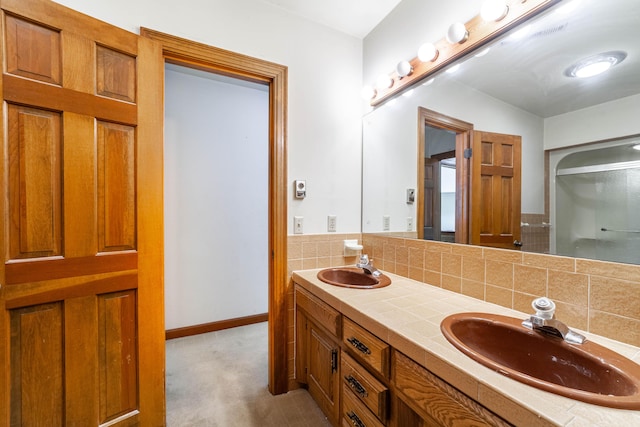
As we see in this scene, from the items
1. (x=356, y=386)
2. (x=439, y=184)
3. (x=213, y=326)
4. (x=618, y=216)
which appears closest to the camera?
(x=618, y=216)

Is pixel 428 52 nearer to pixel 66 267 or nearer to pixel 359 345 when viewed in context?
pixel 359 345

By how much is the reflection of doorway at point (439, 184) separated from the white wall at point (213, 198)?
151cm

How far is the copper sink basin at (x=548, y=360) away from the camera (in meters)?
0.62

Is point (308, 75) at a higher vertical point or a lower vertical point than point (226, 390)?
higher

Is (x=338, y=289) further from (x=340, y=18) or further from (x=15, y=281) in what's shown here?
(x=340, y=18)

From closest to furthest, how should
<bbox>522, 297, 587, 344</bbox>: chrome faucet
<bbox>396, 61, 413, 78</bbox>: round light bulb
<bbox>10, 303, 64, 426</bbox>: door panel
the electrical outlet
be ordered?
<bbox>522, 297, 587, 344</bbox>: chrome faucet, <bbox>10, 303, 64, 426</bbox>: door panel, <bbox>396, 61, 413, 78</bbox>: round light bulb, the electrical outlet

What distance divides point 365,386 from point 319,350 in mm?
439

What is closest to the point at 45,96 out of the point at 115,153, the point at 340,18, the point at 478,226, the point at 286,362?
the point at 115,153

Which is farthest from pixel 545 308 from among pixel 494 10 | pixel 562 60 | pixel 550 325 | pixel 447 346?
pixel 494 10

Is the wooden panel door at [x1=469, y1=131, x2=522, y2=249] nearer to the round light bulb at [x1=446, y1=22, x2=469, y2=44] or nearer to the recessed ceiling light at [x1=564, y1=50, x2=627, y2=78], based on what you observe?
the recessed ceiling light at [x1=564, y1=50, x2=627, y2=78]

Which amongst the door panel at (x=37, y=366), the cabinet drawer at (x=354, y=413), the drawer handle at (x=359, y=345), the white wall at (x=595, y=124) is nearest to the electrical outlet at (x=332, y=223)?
the drawer handle at (x=359, y=345)

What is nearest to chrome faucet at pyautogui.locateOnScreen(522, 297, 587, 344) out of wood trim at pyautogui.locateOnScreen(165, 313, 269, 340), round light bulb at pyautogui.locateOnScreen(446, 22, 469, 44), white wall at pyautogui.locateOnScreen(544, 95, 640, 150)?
white wall at pyautogui.locateOnScreen(544, 95, 640, 150)

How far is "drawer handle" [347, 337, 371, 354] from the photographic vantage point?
107 centimetres

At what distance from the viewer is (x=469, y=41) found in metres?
1.27
